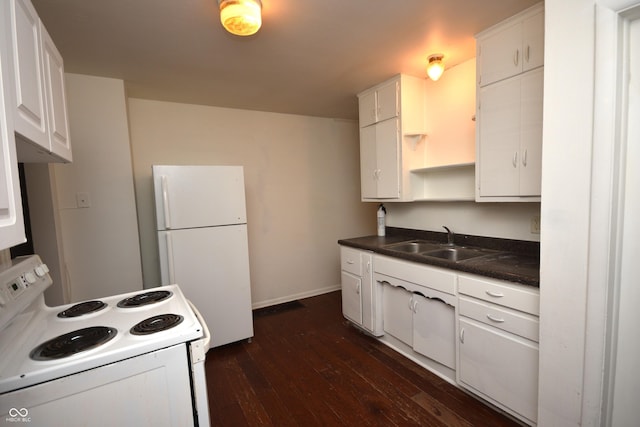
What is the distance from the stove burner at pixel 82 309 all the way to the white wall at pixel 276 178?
150 cm

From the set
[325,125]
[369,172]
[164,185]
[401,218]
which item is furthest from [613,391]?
[325,125]

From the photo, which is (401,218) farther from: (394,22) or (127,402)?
(127,402)

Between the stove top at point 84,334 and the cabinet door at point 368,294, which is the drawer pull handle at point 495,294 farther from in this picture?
the stove top at point 84,334

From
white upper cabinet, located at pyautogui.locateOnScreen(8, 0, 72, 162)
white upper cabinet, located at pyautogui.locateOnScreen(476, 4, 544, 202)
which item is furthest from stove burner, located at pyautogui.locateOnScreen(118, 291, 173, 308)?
white upper cabinet, located at pyautogui.locateOnScreen(476, 4, 544, 202)

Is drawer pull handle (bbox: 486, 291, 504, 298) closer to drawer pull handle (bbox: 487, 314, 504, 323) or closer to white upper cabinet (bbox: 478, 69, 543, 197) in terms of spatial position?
drawer pull handle (bbox: 487, 314, 504, 323)

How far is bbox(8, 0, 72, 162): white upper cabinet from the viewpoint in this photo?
2.82 ft

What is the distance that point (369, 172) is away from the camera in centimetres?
293

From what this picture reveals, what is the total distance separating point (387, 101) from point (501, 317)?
1.94 meters

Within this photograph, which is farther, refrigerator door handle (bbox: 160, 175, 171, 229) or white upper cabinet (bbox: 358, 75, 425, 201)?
white upper cabinet (bbox: 358, 75, 425, 201)

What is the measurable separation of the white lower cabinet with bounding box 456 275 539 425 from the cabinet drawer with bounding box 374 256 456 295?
0.08m

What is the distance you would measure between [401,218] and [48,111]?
273cm

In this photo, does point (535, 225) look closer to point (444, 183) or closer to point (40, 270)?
point (444, 183)

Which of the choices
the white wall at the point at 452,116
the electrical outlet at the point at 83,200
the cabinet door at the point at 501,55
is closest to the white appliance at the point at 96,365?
the electrical outlet at the point at 83,200

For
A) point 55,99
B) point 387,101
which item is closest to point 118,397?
point 55,99
